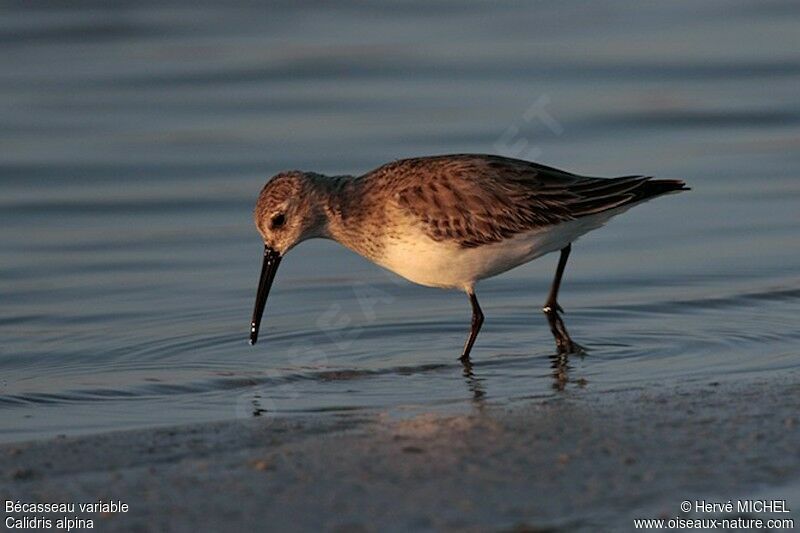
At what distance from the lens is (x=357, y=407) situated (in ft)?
24.8

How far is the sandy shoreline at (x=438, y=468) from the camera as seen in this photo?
5.44 metres

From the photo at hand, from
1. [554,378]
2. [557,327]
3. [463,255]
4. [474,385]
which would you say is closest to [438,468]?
[474,385]

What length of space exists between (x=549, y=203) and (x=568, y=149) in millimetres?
4647

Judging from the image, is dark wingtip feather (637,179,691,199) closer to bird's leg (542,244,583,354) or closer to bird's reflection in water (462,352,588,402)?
bird's leg (542,244,583,354)

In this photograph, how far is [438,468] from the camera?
5.93 metres

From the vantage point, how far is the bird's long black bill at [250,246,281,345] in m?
9.04

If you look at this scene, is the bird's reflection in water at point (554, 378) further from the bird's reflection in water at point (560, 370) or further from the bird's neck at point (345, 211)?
the bird's neck at point (345, 211)

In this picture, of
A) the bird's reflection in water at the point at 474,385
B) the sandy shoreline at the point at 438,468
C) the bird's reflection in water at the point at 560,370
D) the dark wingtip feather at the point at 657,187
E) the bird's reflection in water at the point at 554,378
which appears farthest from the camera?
the dark wingtip feather at the point at 657,187

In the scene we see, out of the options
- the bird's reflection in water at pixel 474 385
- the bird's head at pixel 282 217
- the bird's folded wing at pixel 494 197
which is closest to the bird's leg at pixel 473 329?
the bird's reflection in water at pixel 474 385

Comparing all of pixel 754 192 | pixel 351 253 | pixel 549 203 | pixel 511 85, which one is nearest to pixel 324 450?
pixel 549 203

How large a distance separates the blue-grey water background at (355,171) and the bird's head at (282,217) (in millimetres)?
365

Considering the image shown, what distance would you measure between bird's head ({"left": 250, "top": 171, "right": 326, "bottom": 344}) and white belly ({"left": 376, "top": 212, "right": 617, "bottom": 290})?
577 mm

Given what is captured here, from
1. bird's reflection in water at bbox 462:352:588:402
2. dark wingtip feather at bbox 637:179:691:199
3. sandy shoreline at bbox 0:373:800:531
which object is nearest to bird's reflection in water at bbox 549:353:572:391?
bird's reflection in water at bbox 462:352:588:402

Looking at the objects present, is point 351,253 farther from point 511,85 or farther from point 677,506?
point 677,506
